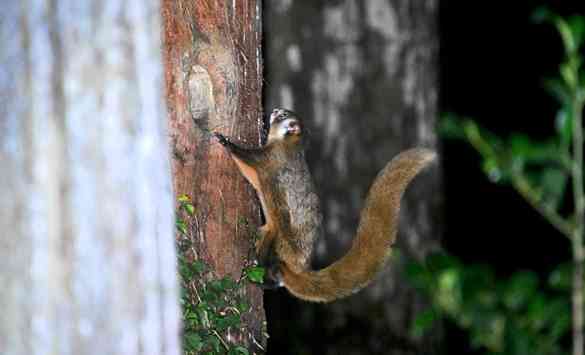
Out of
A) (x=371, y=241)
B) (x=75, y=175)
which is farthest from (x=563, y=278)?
(x=75, y=175)

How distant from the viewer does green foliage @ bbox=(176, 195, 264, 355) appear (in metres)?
3.27

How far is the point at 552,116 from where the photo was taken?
7.07m

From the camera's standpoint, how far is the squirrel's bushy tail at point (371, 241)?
12.1ft

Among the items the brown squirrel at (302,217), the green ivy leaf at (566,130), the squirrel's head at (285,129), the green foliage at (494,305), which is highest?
the squirrel's head at (285,129)

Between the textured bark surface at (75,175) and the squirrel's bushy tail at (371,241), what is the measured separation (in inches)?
107

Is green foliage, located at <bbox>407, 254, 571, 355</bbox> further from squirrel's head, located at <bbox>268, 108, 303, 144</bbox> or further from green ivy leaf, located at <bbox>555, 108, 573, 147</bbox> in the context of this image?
squirrel's head, located at <bbox>268, 108, 303, 144</bbox>

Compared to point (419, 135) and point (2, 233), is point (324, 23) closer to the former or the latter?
point (419, 135)

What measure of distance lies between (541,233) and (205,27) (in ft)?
14.1

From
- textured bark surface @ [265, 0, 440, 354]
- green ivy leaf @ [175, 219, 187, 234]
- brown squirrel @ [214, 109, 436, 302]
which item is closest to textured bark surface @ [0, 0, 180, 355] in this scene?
green ivy leaf @ [175, 219, 187, 234]

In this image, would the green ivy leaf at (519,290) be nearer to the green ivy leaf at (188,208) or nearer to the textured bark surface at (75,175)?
the green ivy leaf at (188,208)

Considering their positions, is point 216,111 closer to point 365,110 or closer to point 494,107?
point 365,110

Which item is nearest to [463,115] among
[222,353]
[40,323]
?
[222,353]

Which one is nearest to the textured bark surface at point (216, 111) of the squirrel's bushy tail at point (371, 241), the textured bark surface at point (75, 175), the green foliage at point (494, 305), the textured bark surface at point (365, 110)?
the squirrel's bushy tail at point (371, 241)

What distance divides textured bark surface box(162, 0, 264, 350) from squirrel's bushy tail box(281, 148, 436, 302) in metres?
0.39
